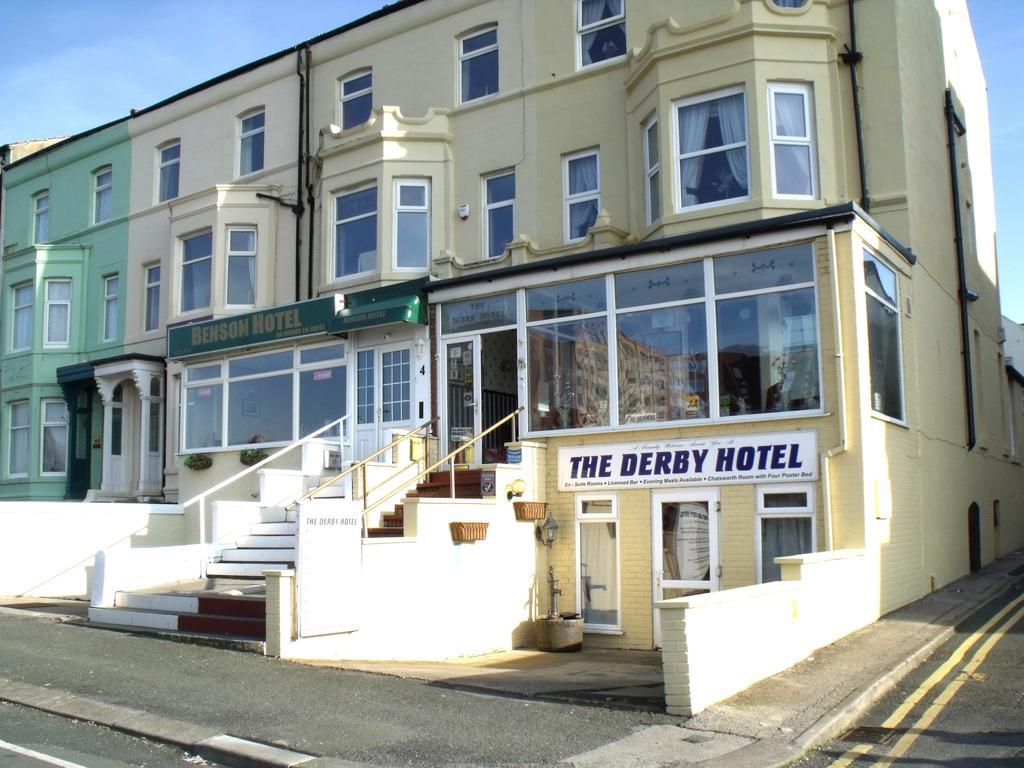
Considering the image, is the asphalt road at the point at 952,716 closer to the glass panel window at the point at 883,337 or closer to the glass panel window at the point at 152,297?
the glass panel window at the point at 883,337

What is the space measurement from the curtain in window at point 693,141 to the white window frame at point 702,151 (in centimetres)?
6

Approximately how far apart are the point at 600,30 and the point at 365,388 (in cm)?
783

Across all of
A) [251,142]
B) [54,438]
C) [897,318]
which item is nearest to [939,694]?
[897,318]

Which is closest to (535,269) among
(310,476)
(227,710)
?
(310,476)

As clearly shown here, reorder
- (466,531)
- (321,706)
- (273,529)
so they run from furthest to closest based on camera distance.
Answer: (273,529) < (466,531) < (321,706)

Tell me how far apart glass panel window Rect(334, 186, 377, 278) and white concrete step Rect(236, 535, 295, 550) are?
673 centimetres

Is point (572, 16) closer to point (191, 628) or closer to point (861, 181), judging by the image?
point (861, 181)

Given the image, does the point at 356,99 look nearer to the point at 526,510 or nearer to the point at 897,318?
the point at 526,510

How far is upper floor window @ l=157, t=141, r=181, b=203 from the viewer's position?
2433cm

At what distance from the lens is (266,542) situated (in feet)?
48.2

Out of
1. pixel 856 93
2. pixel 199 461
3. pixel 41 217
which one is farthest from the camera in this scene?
pixel 41 217

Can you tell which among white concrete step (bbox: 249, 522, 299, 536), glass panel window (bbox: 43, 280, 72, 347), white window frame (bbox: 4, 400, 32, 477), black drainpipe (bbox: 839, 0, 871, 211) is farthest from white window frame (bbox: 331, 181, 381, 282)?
white window frame (bbox: 4, 400, 32, 477)

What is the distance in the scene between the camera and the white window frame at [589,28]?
1825cm

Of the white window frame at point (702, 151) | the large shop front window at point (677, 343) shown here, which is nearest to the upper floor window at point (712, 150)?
the white window frame at point (702, 151)
